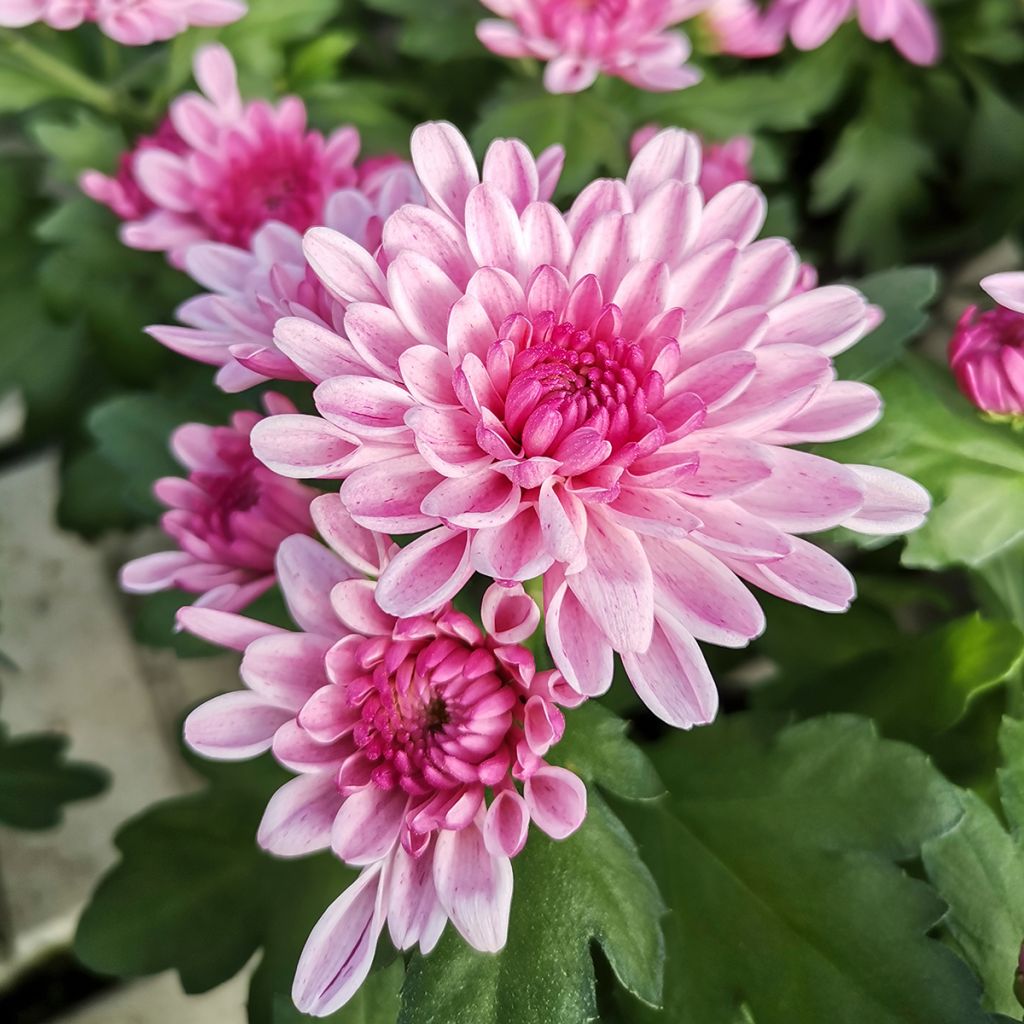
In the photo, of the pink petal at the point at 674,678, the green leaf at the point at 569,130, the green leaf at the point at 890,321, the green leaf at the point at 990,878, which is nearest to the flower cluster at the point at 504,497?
the pink petal at the point at 674,678

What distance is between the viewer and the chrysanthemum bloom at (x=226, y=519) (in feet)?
1.79

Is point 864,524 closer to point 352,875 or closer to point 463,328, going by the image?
point 463,328

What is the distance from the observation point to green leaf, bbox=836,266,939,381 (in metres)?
0.60

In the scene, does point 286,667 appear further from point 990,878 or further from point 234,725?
point 990,878

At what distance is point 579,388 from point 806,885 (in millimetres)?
358

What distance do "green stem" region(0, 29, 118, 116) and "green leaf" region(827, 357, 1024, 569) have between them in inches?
31.1

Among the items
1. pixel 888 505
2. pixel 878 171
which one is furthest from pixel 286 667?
pixel 878 171

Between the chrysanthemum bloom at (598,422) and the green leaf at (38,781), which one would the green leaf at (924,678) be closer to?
the chrysanthemum bloom at (598,422)

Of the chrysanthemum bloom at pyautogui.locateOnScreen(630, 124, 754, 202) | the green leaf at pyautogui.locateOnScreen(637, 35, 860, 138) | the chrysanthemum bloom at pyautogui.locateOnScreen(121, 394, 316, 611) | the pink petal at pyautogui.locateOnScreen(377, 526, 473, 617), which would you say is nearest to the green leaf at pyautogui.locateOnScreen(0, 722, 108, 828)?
the chrysanthemum bloom at pyautogui.locateOnScreen(121, 394, 316, 611)

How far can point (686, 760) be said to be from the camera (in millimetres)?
693

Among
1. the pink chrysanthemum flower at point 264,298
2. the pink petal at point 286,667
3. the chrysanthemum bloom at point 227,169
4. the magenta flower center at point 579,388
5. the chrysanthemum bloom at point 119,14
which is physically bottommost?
the pink petal at point 286,667

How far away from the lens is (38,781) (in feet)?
2.94

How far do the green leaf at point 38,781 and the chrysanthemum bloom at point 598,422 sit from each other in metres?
0.62

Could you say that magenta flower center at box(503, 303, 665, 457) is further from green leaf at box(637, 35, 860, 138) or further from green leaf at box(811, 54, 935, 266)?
green leaf at box(811, 54, 935, 266)
